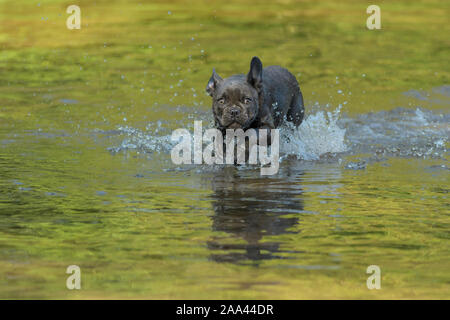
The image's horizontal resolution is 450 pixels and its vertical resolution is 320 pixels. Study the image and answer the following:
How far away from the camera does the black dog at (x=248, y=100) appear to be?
10414 millimetres

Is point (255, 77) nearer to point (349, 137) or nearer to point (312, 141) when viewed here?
point (312, 141)

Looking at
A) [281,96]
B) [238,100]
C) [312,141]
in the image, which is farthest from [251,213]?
[312,141]

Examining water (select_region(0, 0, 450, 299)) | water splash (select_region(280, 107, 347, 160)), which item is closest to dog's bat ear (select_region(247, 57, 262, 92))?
water (select_region(0, 0, 450, 299))

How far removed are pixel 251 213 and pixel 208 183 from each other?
161cm

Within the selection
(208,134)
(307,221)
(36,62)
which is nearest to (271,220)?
(307,221)

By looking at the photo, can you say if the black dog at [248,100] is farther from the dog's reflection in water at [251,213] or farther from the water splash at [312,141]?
the dog's reflection in water at [251,213]

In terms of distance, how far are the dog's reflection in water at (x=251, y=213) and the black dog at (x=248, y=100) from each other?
672mm

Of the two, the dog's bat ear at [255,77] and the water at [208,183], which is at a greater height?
the dog's bat ear at [255,77]

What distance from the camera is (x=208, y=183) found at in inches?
391

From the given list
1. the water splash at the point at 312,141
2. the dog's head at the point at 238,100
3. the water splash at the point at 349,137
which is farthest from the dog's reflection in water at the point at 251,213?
the water splash at the point at 349,137

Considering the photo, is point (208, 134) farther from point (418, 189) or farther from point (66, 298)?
point (66, 298)

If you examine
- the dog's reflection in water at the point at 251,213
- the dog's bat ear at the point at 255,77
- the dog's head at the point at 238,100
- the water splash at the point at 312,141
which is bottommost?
the dog's reflection in water at the point at 251,213

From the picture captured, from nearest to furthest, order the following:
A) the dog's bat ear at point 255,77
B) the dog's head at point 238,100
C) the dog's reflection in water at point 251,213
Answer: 1. the dog's reflection in water at point 251,213
2. the dog's head at point 238,100
3. the dog's bat ear at point 255,77

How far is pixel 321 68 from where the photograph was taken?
18.5m
